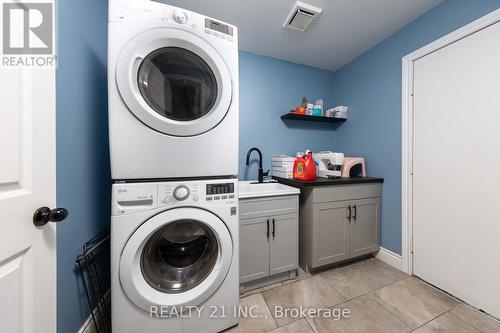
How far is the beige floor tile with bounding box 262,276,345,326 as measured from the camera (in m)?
1.27

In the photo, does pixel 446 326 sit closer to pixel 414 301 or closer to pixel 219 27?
pixel 414 301

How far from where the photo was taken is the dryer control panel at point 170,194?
0.86m

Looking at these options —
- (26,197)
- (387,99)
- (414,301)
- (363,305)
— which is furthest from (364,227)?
(26,197)

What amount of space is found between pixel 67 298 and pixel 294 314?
1.28 meters

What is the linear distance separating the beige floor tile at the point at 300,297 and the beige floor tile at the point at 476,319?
0.73 metres

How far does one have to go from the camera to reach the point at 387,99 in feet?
5.98

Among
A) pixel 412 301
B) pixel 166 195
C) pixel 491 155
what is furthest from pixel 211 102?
pixel 412 301

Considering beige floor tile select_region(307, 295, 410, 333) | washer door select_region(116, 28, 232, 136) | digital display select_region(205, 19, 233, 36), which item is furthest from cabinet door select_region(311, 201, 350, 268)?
digital display select_region(205, 19, 233, 36)

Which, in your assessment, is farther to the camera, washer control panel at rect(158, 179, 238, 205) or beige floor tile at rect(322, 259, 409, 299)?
beige floor tile at rect(322, 259, 409, 299)

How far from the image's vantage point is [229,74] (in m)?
1.02

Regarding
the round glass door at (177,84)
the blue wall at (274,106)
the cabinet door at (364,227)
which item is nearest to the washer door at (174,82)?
the round glass door at (177,84)

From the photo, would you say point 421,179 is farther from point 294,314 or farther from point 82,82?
point 82,82

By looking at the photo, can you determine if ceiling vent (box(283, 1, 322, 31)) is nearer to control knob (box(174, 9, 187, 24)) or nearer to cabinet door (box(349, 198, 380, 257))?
control knob (box(174, 9, 187, 24))

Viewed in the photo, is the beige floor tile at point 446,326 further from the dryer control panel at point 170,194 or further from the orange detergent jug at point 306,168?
the dryer control panel at point 170,194
